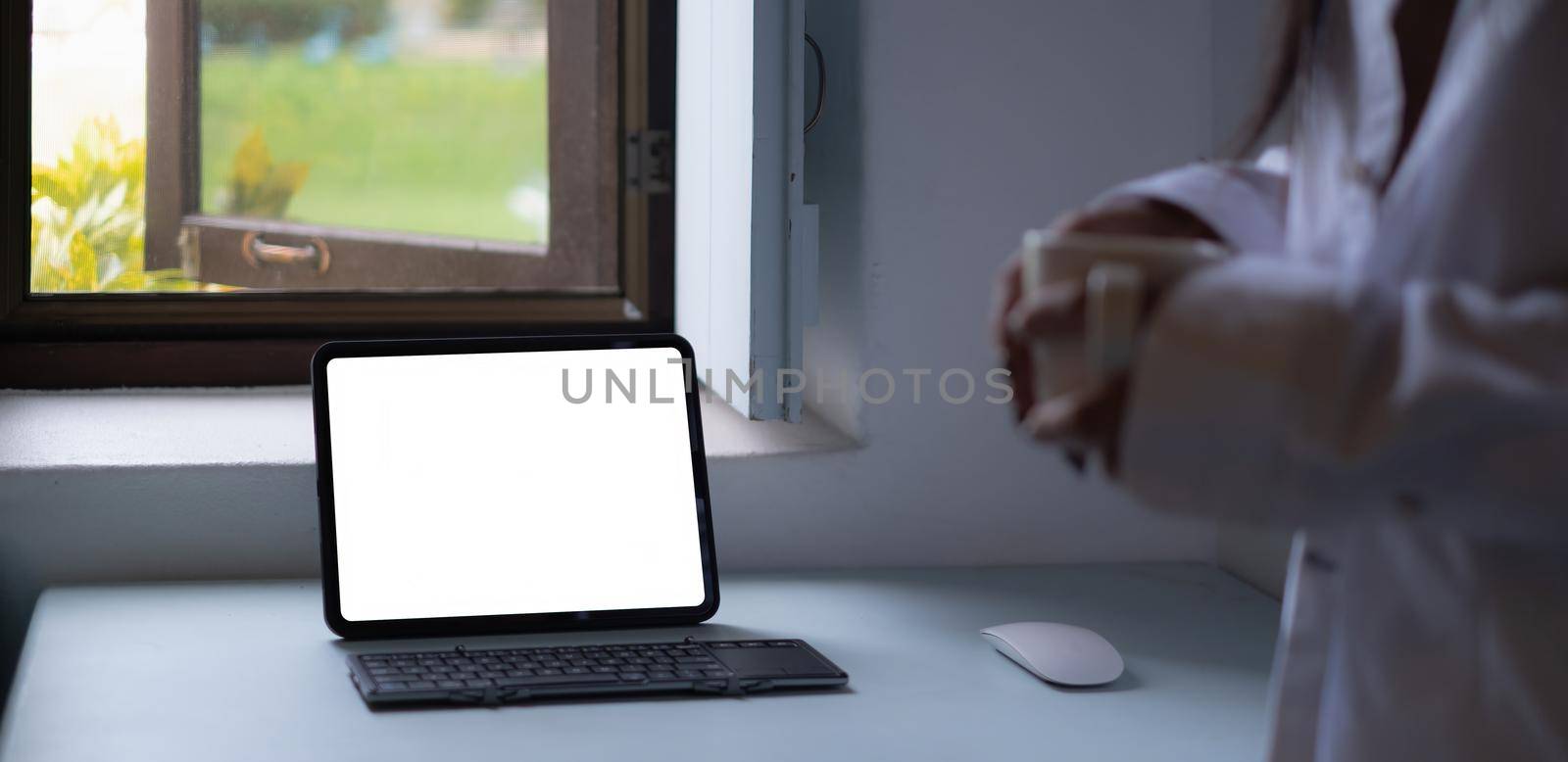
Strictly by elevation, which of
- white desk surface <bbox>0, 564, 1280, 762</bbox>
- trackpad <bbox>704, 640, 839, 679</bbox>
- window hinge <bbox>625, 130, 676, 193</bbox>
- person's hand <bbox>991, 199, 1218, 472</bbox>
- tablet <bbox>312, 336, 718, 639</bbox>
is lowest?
white desk surface <bbox>0, 564, 1280, 762</bbox>

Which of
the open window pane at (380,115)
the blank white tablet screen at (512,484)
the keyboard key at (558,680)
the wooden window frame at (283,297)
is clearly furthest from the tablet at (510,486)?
the open window pane at (380,115)

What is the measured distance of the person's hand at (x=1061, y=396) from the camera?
50cm

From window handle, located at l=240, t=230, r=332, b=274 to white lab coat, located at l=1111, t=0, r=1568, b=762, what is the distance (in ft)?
4.32

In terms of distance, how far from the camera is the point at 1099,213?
0.59 m

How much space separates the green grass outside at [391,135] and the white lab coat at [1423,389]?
1268 mm

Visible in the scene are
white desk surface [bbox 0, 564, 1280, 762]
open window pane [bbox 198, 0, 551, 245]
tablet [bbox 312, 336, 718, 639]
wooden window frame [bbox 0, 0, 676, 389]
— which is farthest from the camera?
open window pane [bbox 198, 0, 551, 245]

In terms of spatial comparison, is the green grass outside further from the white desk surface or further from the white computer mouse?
the white computer mouse

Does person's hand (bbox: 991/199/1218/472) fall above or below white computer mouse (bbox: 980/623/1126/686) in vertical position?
above

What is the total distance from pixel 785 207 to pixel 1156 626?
1.50ft

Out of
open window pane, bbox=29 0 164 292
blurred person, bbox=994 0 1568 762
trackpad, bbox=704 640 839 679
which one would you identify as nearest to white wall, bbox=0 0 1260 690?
trackpad, bbox=704 640 839 679

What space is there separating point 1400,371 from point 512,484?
0.78 meters

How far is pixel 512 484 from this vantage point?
1132 mm

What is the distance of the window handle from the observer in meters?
1.65

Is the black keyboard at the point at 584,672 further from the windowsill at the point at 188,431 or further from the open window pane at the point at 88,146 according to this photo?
the open window pane at the point at 88,146
